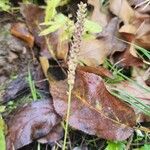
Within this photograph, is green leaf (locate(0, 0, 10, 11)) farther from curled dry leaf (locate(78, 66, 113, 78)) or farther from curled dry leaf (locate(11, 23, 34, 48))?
curled dry leaf (locate(78, 66, 113, 78))

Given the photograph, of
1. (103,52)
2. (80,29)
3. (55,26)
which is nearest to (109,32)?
(103,52)

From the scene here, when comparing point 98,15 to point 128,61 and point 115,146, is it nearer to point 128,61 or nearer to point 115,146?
point 128,61

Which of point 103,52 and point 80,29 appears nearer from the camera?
point 80,29

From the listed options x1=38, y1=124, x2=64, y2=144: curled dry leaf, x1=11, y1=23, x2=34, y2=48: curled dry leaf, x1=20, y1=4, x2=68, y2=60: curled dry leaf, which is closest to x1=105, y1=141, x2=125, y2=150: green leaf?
x1=38, y1=124, x2=64, y2=144: curled dry leaf

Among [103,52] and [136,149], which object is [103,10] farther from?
[136,149]

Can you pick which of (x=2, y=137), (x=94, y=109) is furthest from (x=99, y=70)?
(x=2, y=137)
